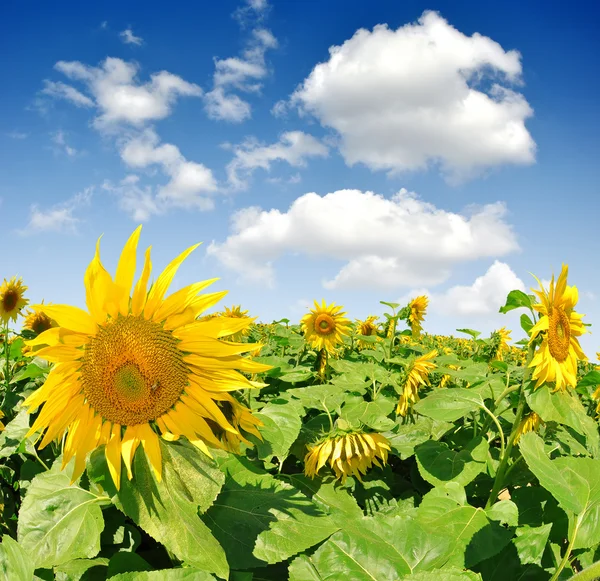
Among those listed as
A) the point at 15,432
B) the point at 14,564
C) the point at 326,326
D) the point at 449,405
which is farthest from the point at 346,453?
the point at 326,326

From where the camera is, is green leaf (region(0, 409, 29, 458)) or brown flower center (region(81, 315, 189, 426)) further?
green leaf (region(0, 409, 29, 458))

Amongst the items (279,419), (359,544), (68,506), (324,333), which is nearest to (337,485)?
(279,419)

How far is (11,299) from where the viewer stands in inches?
270

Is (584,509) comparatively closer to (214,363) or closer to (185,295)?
(214,363)

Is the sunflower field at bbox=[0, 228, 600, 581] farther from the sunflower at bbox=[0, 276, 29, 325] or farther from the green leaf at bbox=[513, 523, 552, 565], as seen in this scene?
the sunflower at bbox=[0, 276, 29, 325]

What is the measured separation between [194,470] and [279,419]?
0.94 m

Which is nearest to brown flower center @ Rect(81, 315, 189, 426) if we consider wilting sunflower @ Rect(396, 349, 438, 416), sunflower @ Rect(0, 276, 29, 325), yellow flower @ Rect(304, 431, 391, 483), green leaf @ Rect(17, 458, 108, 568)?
green leaf @ Rect(17, 458, 108, 568)

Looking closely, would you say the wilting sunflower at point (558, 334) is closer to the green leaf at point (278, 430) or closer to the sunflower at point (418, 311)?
the green leaf at point (278, 430)

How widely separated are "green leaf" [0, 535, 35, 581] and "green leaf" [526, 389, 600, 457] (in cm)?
216

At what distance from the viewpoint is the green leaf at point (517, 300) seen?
8.70 ft

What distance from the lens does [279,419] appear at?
2.59 metres

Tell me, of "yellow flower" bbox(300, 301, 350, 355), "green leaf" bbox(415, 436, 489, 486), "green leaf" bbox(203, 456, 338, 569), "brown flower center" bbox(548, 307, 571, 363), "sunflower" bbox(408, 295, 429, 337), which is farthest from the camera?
"sunflower" bbox(408, 295, 429, 337)

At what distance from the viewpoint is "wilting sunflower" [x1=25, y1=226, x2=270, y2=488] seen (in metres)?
1.63

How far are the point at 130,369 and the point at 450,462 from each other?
1.87m
